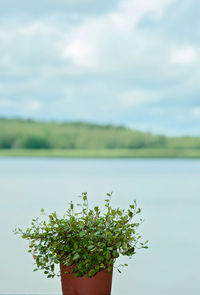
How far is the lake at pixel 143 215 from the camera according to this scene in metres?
2.96

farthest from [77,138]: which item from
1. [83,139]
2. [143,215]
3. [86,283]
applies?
[86,283]

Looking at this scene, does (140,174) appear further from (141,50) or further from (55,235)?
(55,235)

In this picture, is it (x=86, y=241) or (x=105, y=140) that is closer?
(x=86, y=241)

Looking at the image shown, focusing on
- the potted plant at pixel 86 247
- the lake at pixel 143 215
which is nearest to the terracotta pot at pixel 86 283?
the potted plant at pixel 86 247

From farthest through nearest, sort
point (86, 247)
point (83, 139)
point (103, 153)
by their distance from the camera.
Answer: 1. point (103, 153)
2. point (83, 139)
3. point (86, 247)

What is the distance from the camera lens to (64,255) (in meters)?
1.94

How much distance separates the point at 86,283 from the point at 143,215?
3564 mm

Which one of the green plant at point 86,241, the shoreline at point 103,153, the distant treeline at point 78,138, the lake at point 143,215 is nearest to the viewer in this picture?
the green plant at point 86,241

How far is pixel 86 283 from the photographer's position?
1.94 metres

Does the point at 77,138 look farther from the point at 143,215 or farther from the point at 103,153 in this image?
the point at 143,215

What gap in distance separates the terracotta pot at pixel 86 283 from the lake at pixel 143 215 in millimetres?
828

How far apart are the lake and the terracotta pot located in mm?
828

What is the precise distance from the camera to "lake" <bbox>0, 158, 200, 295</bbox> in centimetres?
296

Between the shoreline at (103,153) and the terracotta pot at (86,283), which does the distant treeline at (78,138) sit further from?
the terracotta pot at (86,283)
